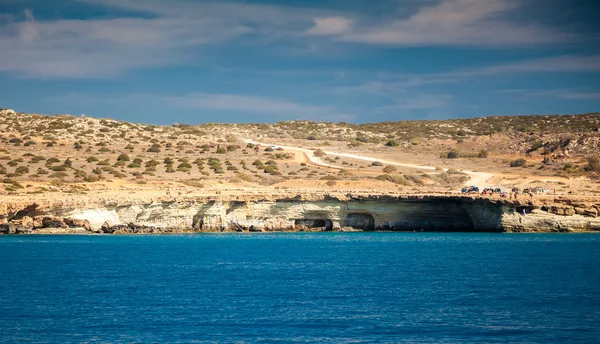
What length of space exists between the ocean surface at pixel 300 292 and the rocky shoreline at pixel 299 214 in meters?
5.60

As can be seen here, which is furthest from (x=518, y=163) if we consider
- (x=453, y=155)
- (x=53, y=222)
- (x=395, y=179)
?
(x=53, y=222)

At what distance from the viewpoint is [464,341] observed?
22.8m

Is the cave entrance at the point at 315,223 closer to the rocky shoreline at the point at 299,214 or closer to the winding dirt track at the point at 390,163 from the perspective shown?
the rocky shoreline at the point at 299,214

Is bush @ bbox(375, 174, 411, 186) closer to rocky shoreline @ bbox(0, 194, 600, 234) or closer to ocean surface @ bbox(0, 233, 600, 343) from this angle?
rocky shoreline @ bbox(0, 194, 600, 234)

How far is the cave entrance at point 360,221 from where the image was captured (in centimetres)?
6328

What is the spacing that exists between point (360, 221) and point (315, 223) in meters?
3.92

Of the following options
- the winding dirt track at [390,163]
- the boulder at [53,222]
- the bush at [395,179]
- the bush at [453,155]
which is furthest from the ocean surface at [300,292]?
the bush at [453,155]

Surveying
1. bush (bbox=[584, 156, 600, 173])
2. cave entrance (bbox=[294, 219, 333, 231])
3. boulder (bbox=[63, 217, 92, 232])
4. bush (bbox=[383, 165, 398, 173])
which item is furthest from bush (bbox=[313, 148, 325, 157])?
boulder (bbox=[63, 217, 92, 232])

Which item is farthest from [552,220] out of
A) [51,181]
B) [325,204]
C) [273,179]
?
[51,181]

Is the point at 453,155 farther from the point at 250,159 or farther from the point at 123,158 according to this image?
the point at 123,158

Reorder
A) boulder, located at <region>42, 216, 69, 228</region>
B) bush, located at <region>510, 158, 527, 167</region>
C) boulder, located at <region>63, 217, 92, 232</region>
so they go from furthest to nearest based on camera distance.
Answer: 1. bush, located at <region>510, 158, 527, 167</region>
2. boulder, located at <region>63, 217, 92, 232</region>
3. boulder, located at <region>42, 216, 69, 228</region>

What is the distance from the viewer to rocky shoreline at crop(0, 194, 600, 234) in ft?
187

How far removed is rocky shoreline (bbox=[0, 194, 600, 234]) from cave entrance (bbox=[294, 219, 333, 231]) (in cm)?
9

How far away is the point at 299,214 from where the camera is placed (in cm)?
6253
